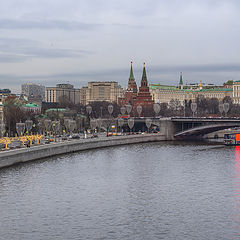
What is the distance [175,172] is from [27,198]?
598 inches

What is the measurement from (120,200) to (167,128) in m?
53.8

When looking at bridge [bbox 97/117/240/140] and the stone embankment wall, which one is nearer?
the stone embankment wall

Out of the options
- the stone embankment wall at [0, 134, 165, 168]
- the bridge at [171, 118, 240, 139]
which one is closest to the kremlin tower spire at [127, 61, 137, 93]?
the bridge at [171, 118, 240, 139]

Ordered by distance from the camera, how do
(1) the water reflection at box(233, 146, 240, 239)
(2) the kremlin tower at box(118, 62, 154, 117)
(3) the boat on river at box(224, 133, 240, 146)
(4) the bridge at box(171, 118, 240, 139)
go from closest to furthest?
1. (1) the water reflection at box(233, 146, 240, 239)
2. (3) the boat on river at box(224, 133, 240, 146)
3. (4) the bridge at box(171, 118, 240, 139)
4. (2) the kremlin tower at box(118, 62, 154, 117)

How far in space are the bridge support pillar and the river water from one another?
33352 mm

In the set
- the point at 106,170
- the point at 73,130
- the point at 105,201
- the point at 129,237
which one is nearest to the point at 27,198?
the point at 105,201

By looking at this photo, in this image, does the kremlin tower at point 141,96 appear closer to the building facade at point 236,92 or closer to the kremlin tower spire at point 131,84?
the kremlin tower spire at point 131,84

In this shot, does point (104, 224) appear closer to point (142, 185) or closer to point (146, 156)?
point (142, 185)

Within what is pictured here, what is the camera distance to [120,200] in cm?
3206

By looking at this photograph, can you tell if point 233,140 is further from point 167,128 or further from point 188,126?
point 188,126

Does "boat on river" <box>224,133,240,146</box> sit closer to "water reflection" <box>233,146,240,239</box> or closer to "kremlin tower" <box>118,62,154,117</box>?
"water reflection" <box>233,146,240,239</box>

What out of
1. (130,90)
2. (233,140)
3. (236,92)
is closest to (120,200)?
(233,140)

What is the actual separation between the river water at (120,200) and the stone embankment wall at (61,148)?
3.19 ft

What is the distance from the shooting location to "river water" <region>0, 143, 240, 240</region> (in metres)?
25.7
